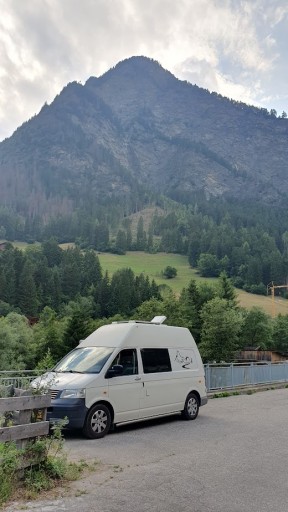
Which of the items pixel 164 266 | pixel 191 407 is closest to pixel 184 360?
pixel 191 407

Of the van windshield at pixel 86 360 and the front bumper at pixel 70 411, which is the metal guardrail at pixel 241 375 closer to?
the van windshield at pixel 86 360

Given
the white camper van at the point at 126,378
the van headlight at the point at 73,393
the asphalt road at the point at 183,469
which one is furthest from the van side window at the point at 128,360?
the asphalt road at the point at 183,469

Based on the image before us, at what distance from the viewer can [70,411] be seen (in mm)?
9250

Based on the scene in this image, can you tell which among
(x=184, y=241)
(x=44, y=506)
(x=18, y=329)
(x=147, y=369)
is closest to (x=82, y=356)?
(x=147, y=369)

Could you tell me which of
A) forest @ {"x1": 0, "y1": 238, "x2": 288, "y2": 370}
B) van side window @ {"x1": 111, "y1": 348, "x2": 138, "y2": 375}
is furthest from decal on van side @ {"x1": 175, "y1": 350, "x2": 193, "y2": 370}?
forest @ {"x1": 0, "y1": 238, "x2": 288, "y2": 370}

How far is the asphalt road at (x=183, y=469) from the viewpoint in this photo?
5.55 m

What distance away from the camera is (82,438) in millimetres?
9555

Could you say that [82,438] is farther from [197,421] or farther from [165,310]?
[165,310]

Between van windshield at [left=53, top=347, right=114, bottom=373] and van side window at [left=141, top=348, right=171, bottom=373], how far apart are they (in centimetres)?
97

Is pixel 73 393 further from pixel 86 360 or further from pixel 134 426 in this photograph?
pixel 134 426

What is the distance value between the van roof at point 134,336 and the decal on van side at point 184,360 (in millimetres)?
275

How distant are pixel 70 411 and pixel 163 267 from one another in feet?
489

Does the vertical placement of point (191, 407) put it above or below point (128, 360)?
below

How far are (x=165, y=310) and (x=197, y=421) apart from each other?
192 ft
